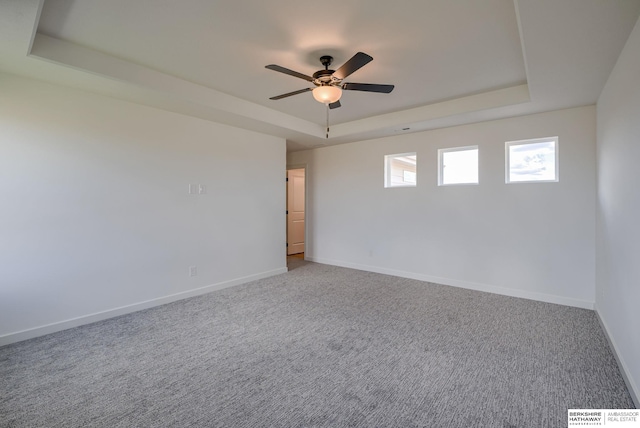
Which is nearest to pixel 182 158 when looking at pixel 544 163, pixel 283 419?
pixel 283 419

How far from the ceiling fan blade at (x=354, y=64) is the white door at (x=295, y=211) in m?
4.67

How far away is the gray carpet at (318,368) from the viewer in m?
1.82

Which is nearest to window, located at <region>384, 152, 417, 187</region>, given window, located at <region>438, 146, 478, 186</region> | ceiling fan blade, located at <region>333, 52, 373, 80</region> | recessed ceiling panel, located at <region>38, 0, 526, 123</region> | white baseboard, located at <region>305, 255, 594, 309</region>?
window, located at <region>438, 146, 478, 186</region>

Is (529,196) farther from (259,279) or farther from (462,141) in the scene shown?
(259,279)

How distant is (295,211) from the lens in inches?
291

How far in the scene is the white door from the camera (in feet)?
23.7

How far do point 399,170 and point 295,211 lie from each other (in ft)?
9.87

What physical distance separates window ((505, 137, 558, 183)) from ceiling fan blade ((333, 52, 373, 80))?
2934 millimetres

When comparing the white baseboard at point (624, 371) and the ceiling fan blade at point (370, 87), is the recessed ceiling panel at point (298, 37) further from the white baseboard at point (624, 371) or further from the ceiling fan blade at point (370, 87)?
the white baseboard at point (624, 371)

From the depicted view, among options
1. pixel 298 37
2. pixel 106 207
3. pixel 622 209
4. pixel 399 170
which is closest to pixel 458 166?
pixel 399 170

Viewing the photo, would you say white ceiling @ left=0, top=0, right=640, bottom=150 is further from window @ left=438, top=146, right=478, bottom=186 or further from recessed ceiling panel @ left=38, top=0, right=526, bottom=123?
window @ left=438, top=146, right=478, bottom=186

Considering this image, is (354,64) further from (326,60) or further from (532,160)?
(532,160)

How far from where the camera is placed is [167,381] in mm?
2156

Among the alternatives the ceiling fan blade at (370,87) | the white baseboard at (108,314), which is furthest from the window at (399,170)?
the white baseboard at (108,314)
